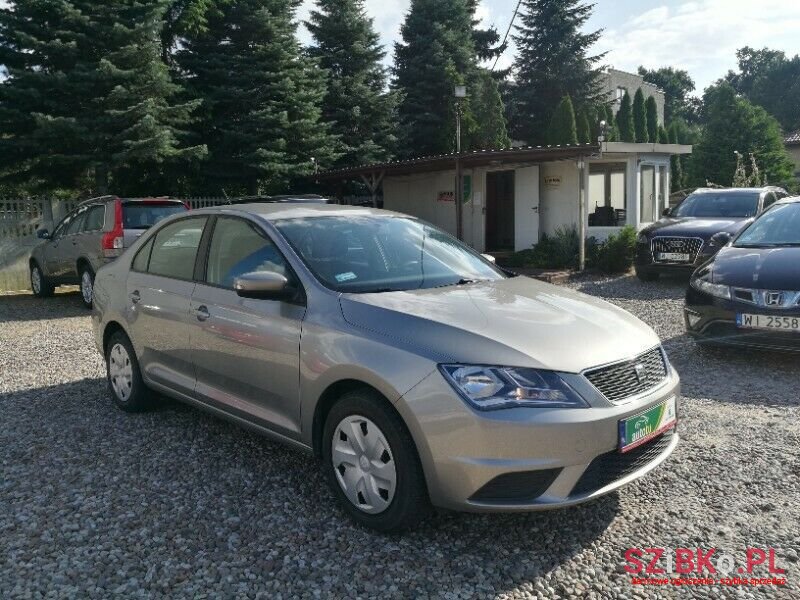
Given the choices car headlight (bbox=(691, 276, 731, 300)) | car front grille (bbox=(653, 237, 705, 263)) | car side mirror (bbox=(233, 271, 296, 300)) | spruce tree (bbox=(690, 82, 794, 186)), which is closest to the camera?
car side mirror (bbox=(233, 271, 296, 300))

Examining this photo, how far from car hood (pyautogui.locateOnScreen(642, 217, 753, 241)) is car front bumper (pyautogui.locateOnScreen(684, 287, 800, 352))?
18.5 ft

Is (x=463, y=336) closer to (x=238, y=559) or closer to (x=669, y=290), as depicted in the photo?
(x=238, y=559)

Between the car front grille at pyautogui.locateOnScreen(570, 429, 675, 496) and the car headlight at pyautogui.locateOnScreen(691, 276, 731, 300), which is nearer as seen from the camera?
the car front grille at pyautogui.locateOnScreen(570, 429, 675, 496)

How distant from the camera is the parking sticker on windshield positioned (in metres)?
3.79

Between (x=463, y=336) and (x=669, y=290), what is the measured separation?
9.72 metres

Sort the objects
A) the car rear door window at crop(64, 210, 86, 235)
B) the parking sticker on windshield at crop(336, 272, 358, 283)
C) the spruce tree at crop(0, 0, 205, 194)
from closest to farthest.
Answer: the parking sticker on windshield at crop(336, 272, 358, 283), the car rear door window at crop(64, 210, 86, 235), the spruce tree at crop(0, 0, 205, 194)

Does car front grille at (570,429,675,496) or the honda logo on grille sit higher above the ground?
the honda logo on grille

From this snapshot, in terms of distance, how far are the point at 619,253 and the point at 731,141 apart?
26.4m

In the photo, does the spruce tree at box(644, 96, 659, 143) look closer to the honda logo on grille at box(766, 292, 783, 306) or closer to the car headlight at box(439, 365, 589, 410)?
the honda logo on grille at box(766, 292, 783, 306)

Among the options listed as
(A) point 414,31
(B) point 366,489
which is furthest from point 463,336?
(A) point 414,31

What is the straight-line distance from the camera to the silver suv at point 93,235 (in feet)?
34.8

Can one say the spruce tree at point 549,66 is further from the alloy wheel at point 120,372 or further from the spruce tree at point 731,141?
the alloy wheel at point 120,372

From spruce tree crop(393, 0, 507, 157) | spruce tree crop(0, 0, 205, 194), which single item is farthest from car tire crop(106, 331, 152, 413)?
spruce tree crop(393, 0, 507, 157)

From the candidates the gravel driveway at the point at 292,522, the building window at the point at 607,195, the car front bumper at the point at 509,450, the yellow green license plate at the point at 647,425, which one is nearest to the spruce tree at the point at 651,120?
the building window at the point at 607,195
